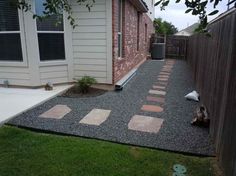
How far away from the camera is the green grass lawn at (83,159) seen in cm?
271

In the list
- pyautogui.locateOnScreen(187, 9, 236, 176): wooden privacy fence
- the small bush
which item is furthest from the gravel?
the small bush

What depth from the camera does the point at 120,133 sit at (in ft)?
12.1

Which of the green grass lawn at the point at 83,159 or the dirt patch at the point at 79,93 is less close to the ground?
the dirt patch at the point at 79,93

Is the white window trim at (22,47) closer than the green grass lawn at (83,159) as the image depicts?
No

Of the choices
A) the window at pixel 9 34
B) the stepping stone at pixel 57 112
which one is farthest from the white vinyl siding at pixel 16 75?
the stepping stone at pixel 57 112

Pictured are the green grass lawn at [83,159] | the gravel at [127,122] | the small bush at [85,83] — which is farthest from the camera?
the small bush at [85,83]

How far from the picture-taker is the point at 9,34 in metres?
5.68

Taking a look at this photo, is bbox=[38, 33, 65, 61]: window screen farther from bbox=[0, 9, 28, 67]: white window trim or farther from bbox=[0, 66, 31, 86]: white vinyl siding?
bbox=[0, 66, 31, 86]: white vinyl siding

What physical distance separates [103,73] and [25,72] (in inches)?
78.8

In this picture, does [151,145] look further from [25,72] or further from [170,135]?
[25,72]

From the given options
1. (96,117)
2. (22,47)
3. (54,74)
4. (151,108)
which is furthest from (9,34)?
(151,108)

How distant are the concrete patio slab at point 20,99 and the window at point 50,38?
2.84 feet

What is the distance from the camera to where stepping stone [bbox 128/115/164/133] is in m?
3.86

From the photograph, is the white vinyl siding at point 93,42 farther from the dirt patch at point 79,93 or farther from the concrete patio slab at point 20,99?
the concrete patio slab at point 20,99
